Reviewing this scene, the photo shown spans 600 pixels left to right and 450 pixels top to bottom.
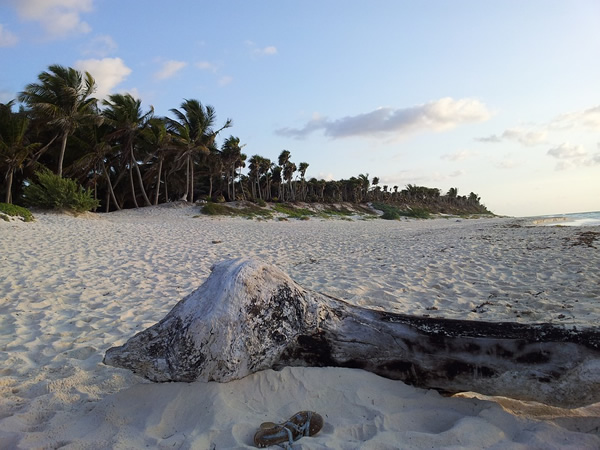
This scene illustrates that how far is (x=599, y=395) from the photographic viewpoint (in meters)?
2.18

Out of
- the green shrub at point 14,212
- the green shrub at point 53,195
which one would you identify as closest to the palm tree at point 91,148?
the green shrub at point 53,195

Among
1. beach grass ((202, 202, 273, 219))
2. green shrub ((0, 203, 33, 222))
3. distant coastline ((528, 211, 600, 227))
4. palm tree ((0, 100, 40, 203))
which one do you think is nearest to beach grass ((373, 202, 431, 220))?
distant coastline ((528, 211, 600, 227))

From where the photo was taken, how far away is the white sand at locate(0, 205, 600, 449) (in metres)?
2.19

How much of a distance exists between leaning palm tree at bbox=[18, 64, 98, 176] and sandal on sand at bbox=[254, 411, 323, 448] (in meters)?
24.3

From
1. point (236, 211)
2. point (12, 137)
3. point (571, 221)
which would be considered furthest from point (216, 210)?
point (571, 221)

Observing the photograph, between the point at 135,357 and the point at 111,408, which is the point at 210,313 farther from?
the point at 111,408

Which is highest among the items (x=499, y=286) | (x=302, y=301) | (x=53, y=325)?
(x=302, y=301)

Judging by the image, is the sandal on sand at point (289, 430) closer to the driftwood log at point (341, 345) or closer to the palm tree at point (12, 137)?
the driftwood log at point (341, 345)

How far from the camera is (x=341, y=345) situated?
273 cm

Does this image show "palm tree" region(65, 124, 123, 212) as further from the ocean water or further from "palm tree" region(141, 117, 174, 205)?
the ocean water

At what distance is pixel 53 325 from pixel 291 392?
339cm

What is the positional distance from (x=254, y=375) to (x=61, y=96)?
25315mm

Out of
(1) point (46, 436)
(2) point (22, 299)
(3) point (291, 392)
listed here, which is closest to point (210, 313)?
(3) point (291, 392)

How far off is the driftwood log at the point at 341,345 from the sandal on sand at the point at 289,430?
0.46 m
